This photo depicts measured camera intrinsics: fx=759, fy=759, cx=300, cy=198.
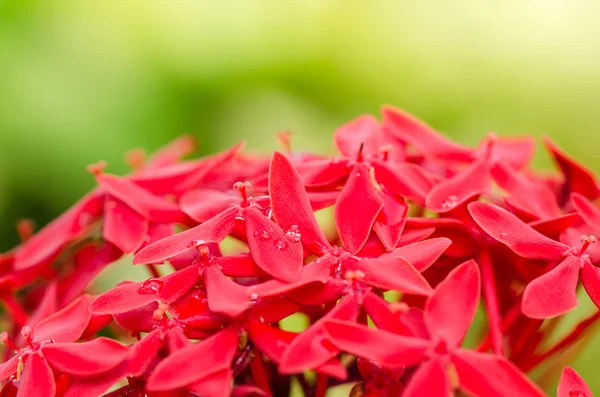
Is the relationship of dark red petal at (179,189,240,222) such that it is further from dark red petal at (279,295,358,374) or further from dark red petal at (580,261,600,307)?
dark red petal at (580,261,600,307)

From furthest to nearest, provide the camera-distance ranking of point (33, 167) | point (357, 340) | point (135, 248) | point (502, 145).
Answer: point (33, 167)
point (502, 145)
point (135, 248)
point (357, 340)

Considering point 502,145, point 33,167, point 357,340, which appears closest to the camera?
point 357,340

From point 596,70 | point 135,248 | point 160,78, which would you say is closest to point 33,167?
point 160,78

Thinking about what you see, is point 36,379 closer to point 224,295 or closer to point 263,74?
point 224,295

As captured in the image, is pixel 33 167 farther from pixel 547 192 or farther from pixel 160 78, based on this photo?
pixel 547 192

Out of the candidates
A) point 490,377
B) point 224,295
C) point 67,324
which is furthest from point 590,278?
point 67,324

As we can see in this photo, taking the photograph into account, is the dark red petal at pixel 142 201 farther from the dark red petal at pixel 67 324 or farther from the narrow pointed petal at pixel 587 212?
the narrow pointed petal at pixel 587 212

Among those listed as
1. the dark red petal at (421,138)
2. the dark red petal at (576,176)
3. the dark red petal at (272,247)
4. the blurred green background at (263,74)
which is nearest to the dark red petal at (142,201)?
the dark red petal at (272,247)

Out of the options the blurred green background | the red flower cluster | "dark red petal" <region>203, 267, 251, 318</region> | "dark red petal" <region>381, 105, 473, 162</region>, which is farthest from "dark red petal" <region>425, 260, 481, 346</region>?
the blurred green background
